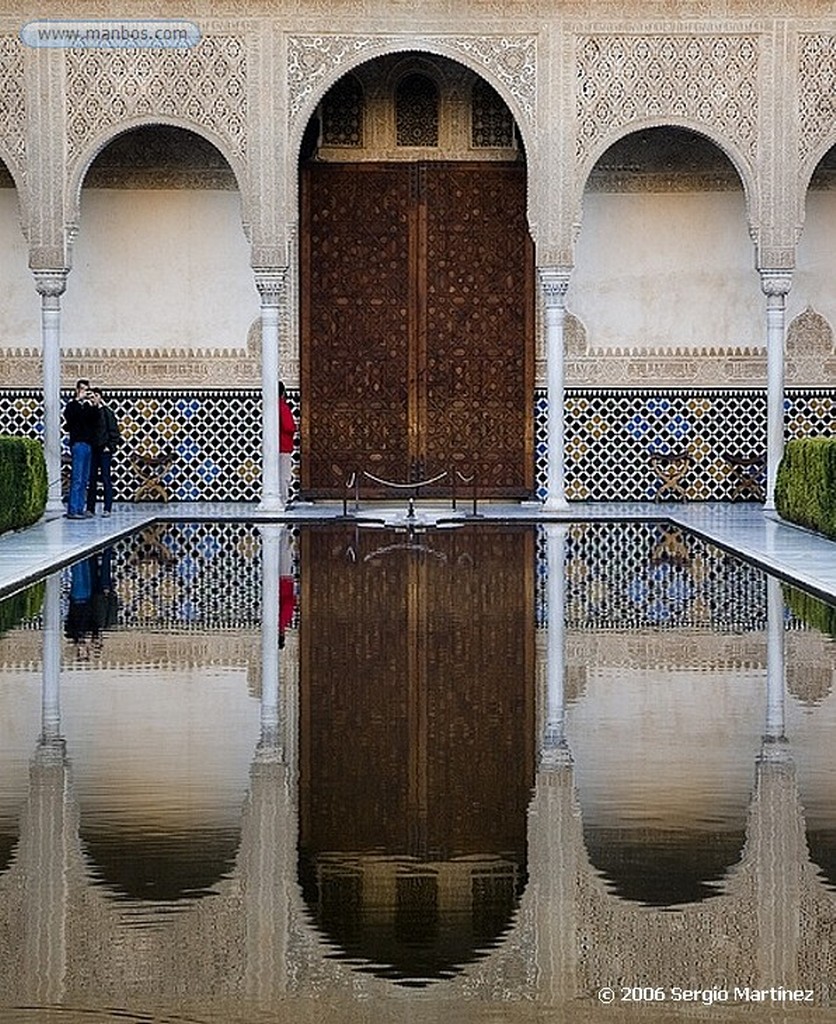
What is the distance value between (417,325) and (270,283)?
5.59 feet

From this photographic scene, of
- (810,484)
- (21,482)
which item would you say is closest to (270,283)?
(21,482)

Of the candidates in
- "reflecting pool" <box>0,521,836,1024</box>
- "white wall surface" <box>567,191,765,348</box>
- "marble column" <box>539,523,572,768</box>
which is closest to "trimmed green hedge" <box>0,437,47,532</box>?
"marble column" <box>539,523,572,768</box>

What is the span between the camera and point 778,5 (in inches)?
591

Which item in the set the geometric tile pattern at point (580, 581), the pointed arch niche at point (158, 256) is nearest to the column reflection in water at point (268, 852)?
the geometric tile pattern at point (580, 581)

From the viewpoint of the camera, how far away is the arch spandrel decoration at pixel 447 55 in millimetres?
14977

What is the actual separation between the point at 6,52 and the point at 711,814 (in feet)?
37.4

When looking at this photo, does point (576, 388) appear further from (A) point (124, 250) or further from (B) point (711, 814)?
(B) point (711, 814)

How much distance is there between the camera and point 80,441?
1505 centimetres

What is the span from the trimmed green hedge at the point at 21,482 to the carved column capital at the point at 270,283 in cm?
191

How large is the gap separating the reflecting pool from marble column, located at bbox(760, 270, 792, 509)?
6.09m

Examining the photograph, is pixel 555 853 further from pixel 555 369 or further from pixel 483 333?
pixel 483 333

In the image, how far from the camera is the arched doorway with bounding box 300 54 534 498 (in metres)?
16.5

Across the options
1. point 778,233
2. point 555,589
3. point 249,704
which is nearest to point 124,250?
point 778,233

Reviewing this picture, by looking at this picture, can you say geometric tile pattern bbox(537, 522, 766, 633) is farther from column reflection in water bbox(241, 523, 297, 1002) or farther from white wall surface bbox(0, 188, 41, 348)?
white wall surface bbox(0, 188, 41, 348)
